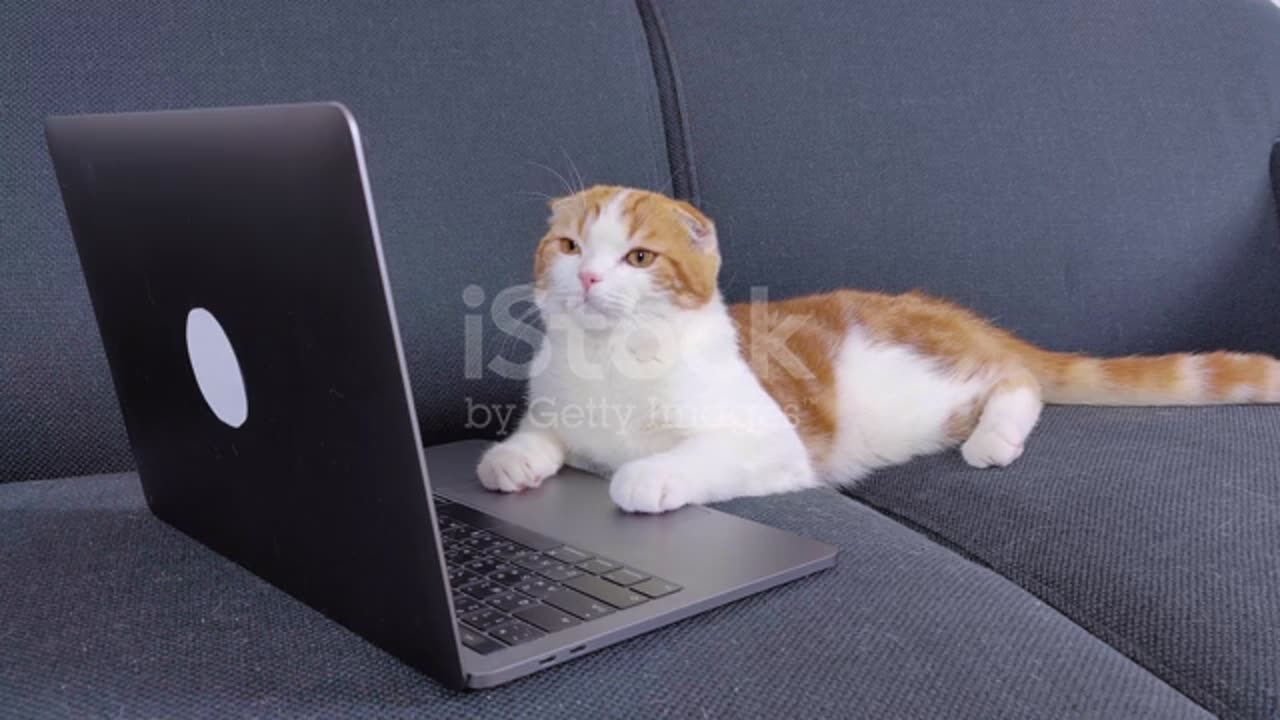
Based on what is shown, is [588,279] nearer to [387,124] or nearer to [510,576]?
[387,124]

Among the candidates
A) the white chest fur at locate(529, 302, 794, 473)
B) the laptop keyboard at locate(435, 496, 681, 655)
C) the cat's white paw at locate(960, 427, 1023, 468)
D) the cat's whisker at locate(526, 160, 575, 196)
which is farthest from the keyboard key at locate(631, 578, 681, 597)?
the cat's whisker at locate(526, 160, 575, 196)

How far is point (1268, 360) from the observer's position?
1465mm

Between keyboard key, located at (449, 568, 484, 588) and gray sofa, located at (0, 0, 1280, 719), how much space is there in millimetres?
102

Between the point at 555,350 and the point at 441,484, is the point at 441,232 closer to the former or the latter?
the point at 555,350

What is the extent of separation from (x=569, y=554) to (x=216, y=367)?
32 centimetres

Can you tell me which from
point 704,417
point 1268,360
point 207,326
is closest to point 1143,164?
point 1268,360

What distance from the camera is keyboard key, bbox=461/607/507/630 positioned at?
0.73 metres

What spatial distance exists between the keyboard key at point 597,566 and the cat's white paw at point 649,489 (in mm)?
171

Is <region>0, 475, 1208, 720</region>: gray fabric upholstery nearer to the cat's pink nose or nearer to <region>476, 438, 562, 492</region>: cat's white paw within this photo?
<region>476, 438, 562, 492</region>: cat's white paw

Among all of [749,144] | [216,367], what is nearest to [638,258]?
[749,144]

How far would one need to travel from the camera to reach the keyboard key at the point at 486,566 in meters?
0.85

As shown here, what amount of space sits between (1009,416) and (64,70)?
1205mm

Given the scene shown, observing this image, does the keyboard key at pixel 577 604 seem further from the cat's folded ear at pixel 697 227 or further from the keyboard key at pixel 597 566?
the cat's folded ear at pixel 697 227

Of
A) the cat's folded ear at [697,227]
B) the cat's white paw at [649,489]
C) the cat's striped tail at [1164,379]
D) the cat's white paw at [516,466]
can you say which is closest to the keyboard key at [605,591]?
the cat's white paw at [649,489]
